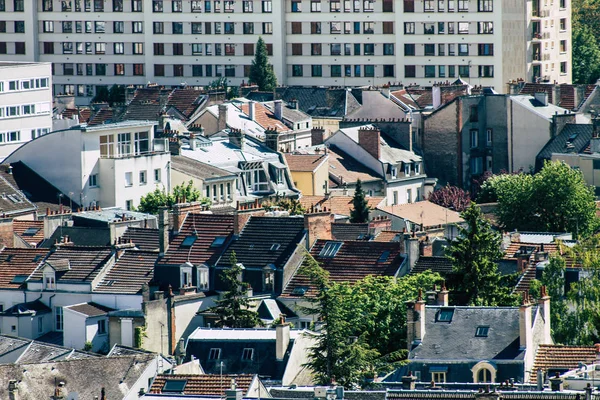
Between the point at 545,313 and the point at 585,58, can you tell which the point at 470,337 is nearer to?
the point at 545,313

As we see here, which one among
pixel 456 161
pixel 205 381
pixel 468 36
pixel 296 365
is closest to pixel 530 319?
pixel 296 365

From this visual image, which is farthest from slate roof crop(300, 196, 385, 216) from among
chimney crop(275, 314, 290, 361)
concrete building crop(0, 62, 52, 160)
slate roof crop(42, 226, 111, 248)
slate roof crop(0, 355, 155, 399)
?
slate roof crop(0, 355, 155, 399)

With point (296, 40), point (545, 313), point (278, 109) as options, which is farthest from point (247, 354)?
point (296, 40)

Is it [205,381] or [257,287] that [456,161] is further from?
[205,381]

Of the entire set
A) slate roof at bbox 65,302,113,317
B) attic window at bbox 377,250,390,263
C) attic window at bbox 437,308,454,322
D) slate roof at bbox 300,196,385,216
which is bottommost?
slate roof at bbox 65,302,113,317

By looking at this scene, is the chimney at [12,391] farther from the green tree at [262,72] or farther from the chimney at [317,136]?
the green tree at [262,72]

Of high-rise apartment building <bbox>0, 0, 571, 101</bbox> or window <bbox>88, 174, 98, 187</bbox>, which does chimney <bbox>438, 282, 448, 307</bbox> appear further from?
high-rise apartment building <bbox>0, 0, 571, 101</bbox>
